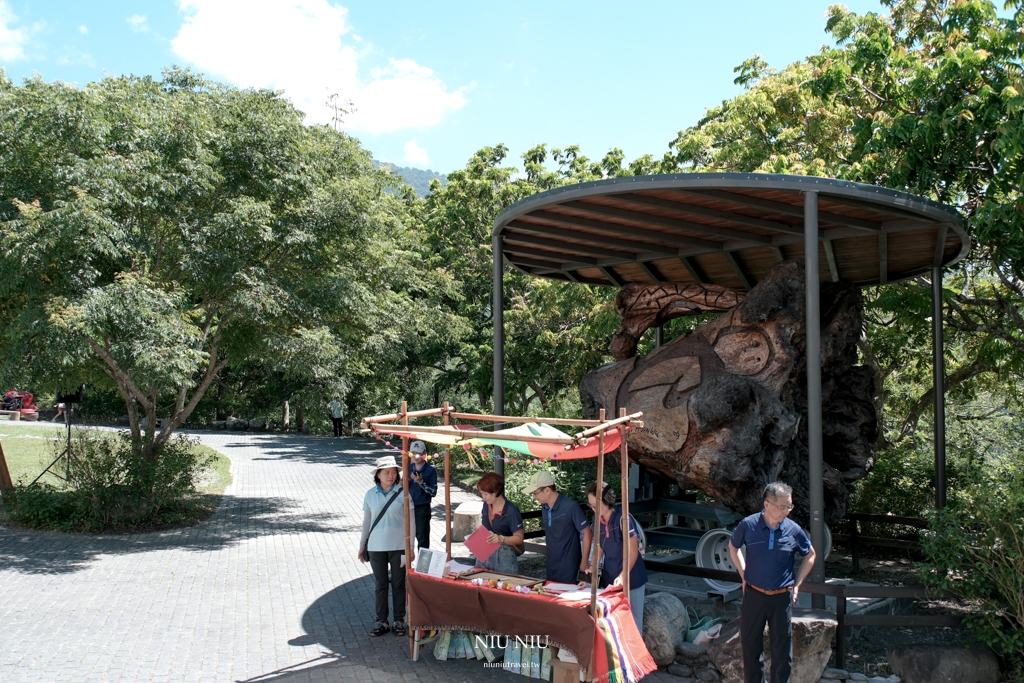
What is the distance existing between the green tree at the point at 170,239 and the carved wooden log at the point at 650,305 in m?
4.80

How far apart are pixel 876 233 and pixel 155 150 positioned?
10.5m

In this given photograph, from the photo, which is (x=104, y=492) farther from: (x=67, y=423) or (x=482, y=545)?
(x=482, y=545)

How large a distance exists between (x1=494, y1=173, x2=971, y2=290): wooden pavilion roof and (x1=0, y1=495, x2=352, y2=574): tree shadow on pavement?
237 inches

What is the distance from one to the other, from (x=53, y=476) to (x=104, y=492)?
24.1 feet

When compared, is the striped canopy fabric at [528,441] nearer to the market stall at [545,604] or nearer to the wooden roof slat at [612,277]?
the market stall at [545,604]

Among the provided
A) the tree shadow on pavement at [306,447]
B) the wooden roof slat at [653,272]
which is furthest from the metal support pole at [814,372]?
the tree shadow on pavement at [306,447]

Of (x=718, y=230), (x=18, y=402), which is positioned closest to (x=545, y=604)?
(x=718, y=230)

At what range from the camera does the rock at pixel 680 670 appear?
6.62m

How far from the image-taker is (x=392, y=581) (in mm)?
7520

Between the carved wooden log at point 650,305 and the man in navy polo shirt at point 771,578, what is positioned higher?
the carved wooden log at point 650,305

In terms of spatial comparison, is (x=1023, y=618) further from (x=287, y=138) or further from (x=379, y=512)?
(x=287, y=138)

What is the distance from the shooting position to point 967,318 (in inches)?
502

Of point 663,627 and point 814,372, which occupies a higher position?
point 814,372

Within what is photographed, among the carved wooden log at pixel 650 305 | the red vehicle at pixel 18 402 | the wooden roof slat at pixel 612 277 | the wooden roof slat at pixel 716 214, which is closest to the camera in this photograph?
the wooden roof slat at pixel 716 214
